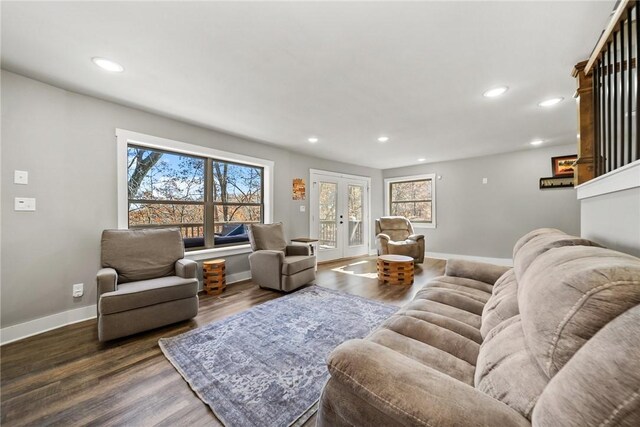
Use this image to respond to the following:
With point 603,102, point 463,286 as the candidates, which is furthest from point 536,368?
point 603,102

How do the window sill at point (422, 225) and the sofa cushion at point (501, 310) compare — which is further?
the window sill at point (422, 225)

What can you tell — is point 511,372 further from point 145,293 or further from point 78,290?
point 78,290

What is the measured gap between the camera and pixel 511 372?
0.75 metres

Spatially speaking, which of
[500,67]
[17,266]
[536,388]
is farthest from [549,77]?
[17,266]

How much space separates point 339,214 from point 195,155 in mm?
3356

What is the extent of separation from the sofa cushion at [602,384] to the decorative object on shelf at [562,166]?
5.67 m

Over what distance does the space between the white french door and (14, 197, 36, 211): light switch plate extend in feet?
→ 12.7

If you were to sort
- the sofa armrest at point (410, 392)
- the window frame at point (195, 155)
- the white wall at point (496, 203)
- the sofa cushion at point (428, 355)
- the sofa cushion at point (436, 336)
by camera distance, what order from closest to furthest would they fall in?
the sofa armrest at point (410, 392) → the sofa cushion at point (428, 355) → the sofa cushion at point (436, 336) → the window frame at point (195, 155) → the white wall at point (496, 203)

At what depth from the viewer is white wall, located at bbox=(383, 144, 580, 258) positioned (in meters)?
4.61

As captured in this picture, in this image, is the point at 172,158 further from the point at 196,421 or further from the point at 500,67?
the point at 500,67

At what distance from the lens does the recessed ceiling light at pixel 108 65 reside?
1.98m

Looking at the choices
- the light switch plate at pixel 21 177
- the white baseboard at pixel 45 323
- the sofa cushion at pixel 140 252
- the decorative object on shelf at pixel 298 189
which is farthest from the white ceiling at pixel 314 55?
the white baseboard at pixel 45 323

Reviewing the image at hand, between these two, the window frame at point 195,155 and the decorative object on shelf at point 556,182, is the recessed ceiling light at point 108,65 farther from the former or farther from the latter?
the decorative object on shelf at point 556,182

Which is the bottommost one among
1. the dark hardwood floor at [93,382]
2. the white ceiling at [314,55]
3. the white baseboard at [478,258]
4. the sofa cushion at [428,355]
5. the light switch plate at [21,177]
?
the dark hardwood floor at [93,382]
